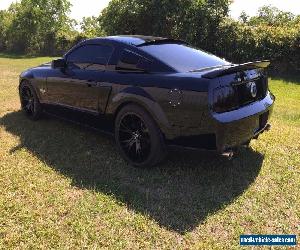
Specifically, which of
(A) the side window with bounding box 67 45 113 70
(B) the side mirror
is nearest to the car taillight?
(A) the side window with bounding box 67 45 113 70

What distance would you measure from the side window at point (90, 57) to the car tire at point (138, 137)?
0.89 metres

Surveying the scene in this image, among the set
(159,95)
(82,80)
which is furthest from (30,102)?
(159,95)

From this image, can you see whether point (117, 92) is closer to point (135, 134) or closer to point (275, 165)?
point (135, 134)

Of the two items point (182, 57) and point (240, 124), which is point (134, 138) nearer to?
point (182, 57)

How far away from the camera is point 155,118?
14.5ft

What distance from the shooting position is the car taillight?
13.1 ft

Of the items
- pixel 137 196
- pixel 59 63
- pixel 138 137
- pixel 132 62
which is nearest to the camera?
pixel 137 196

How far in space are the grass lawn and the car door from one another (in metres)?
0.66

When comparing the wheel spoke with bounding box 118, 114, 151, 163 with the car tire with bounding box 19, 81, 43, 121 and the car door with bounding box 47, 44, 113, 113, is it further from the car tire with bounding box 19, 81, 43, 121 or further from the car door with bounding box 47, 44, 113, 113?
the car tire with bounding box 19, 81, 43, 121

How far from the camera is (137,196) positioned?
414 centimetres

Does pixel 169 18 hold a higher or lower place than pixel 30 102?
higher

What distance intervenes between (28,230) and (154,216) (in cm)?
119

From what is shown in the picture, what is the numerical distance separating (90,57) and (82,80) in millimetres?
378

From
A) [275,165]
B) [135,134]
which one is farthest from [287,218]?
[135,134]
